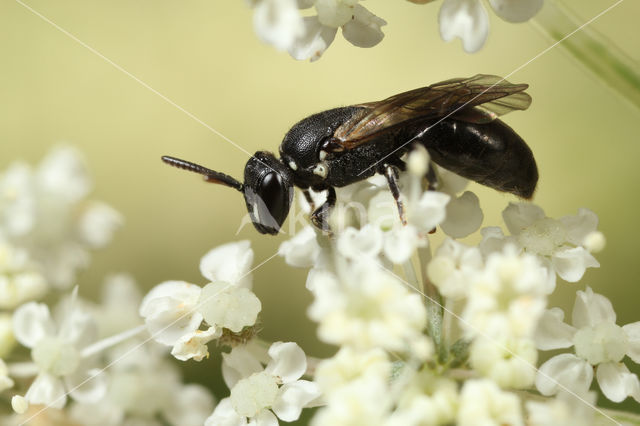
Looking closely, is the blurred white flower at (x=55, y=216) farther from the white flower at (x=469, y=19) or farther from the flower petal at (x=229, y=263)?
the white flower at (x=469, y=19)

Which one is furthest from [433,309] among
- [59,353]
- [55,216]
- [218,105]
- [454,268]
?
[218,105]

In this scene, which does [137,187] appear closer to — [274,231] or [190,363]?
[190,363]

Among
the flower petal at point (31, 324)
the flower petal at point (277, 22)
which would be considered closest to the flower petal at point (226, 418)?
the flower petal at point (31, 324)

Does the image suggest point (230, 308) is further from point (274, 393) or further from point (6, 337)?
point (6, 337)

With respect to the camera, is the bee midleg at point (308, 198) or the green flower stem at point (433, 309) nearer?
the green flower stem at point (433, 309)

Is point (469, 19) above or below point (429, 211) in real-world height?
above

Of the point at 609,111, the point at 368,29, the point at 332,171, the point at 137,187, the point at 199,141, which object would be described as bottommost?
the point at 137,187

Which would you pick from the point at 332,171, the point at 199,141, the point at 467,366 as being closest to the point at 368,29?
the point at 332,171
